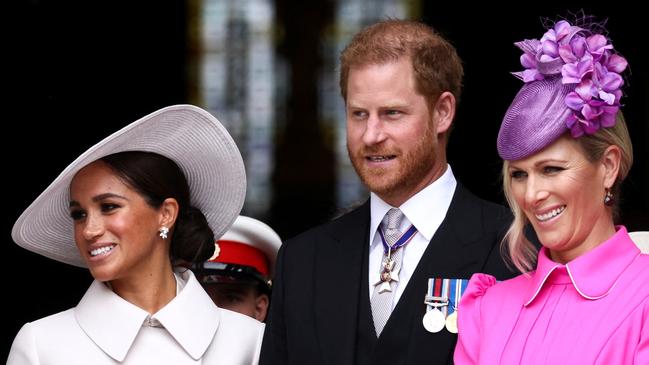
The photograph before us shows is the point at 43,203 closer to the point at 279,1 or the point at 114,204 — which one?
the point at 114,204

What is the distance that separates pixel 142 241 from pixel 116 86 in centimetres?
380

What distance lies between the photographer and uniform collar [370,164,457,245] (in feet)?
12.0

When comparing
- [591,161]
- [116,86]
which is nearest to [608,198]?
[591,161]

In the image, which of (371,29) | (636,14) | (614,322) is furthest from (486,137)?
(614,322)

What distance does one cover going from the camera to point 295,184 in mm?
8375

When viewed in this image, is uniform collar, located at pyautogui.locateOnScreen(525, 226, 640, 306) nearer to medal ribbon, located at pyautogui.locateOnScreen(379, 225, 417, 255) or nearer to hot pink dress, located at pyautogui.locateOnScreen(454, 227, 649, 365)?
hot pink dress, located at pyautogui.locateOnScreen(454, 227, 649, 365)

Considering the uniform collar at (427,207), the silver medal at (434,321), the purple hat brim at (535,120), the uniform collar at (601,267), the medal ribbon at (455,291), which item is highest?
the purple hat brim at (535,120)

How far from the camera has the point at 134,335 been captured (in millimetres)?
3697

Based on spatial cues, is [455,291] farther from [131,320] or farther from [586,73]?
[131,320]

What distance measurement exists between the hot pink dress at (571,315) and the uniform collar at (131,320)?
80cm

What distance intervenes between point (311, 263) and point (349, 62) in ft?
1.72

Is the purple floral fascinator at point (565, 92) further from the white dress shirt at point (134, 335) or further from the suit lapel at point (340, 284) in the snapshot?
the white dress shirt at point (134, 335)

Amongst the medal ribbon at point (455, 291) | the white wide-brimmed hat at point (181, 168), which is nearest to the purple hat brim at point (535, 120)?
the medal ribbon at point (455, 291)

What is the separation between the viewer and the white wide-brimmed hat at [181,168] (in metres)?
3.72
